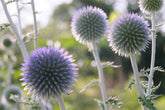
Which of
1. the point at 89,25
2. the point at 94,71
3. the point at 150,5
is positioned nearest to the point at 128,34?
the point at 150,5

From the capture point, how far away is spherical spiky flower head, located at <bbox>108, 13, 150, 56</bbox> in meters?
2.31

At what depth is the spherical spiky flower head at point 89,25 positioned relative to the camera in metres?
2.85

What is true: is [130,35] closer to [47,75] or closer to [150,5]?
[150,5]

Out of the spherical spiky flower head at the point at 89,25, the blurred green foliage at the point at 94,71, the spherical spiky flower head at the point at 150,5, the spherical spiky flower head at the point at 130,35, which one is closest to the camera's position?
the spherical spiky flower head at the point at 130,35

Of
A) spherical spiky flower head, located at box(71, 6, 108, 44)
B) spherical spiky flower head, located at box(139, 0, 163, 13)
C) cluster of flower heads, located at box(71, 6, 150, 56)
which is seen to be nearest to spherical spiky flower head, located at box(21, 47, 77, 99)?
cluster of flower heads, located at box(71, 6, 150, 56)

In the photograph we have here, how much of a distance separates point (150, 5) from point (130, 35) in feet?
1.84

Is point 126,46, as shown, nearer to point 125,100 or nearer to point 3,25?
point 3,25

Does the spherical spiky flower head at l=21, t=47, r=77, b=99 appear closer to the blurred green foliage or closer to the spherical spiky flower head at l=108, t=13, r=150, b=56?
the spherical spiky flower head at l=108, t=13, r=150, b=56

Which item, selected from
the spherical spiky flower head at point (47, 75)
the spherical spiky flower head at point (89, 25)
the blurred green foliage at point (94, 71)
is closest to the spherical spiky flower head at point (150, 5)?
the spherical spiky flower head at point (89, 25)

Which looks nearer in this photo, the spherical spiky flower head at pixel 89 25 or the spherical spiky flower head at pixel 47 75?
the spherical spiky flower head at pixel 47 75

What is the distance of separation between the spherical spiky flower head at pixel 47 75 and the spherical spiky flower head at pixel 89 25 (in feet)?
2.90

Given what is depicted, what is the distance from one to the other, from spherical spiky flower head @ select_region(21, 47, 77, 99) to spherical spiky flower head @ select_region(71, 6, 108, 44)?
34.8 inches

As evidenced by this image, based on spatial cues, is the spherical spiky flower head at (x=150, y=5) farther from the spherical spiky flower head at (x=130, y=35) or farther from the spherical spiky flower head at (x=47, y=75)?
the spherical spiky flower head at (x=47, y=75)

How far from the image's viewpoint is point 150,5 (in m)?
2.64
